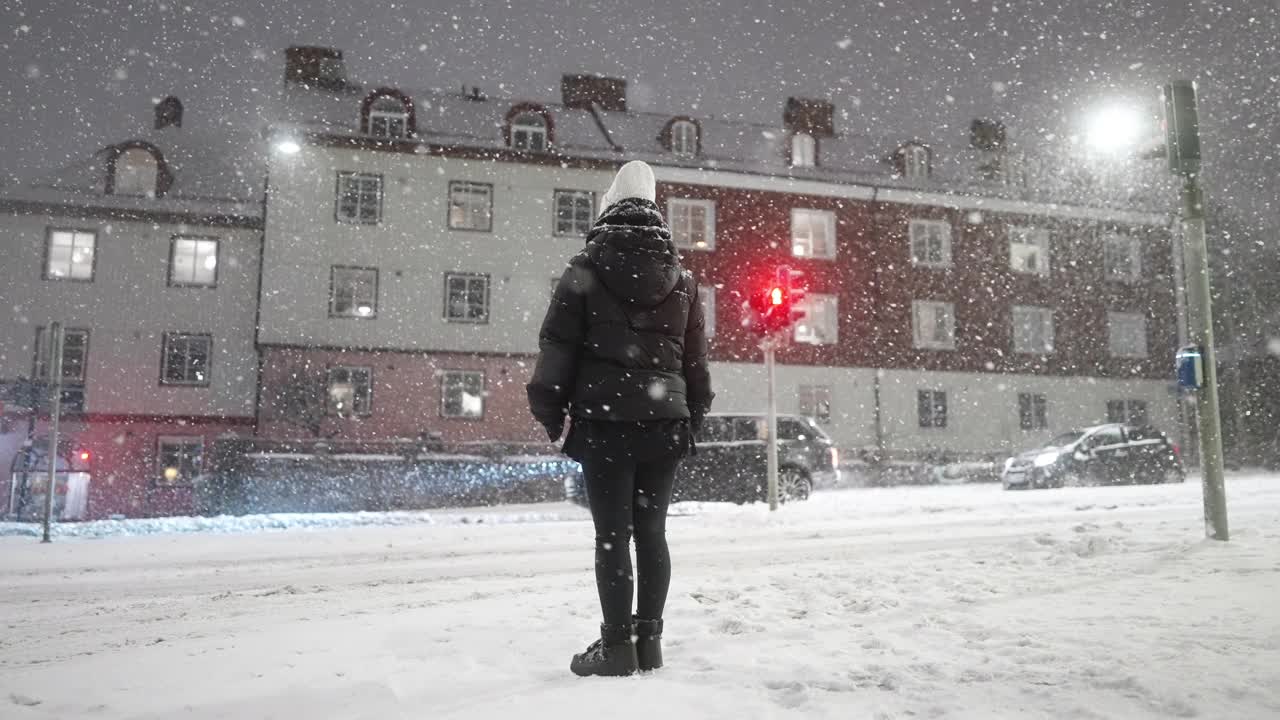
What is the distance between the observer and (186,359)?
90.3ft

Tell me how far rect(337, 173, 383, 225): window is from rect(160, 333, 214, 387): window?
21.3ft

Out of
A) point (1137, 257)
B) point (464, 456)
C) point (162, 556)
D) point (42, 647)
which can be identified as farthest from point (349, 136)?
point (1137, 257)

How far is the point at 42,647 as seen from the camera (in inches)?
176

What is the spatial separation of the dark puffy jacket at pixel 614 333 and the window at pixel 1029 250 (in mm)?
32919

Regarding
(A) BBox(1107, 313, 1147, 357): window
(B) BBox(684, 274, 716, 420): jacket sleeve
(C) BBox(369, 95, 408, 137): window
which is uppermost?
(C) BBox(369, 95, 408, 137): window

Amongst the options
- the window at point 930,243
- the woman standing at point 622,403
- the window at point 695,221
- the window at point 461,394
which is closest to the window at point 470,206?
the window at point 461,394

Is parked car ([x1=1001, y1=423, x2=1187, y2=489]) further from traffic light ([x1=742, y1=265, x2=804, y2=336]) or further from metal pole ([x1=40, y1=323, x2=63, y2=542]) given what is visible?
metal pole ([x1=40, y1=323, x2=63, y2=542])

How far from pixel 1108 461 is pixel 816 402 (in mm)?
10515

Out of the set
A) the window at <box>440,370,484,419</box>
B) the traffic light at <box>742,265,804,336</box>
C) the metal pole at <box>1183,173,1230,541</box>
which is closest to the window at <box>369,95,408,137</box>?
the window at <box>440,370,484,419</box>

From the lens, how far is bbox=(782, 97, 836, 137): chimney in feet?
112

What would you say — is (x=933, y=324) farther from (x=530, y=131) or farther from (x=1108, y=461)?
(x=530, y=131)

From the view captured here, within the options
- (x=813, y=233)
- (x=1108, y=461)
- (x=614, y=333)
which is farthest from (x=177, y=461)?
(x=614, y=333)

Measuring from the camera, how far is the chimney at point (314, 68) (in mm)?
28688

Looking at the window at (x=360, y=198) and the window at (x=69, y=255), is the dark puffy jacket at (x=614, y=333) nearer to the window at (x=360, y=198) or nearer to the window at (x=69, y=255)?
the window at (x=360, y=198)
